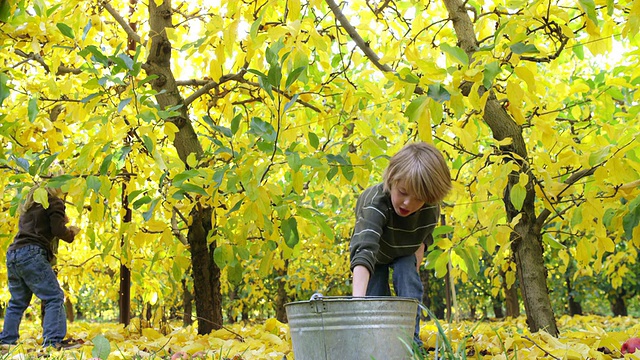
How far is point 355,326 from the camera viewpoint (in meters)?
1.76

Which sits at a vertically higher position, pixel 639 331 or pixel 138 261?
pixel 138 261

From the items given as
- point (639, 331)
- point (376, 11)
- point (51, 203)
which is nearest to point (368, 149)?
point (376, 11)

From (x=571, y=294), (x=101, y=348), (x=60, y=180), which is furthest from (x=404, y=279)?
(x=571, y=294)

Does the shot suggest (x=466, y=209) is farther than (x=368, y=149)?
Yes

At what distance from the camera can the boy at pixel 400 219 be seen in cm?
225

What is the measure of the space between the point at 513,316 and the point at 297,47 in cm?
758

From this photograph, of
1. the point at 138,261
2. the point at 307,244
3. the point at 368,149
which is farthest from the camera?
the point at 307,244

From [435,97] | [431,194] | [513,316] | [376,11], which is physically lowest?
[513,316]

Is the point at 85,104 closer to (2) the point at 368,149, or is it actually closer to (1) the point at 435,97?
(2) the point at 368,149

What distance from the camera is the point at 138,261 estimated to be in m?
3.93

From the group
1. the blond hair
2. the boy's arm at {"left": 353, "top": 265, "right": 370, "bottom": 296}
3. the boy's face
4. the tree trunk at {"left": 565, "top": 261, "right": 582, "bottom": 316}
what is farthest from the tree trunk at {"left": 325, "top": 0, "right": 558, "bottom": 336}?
the tree trunk at {"left": 565, "top": 261, "right": 582, "bottom": 316}

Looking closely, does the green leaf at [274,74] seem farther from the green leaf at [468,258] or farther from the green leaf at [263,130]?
the green leaf at [468,258]

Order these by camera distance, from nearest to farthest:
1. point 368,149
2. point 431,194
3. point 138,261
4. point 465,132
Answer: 1. point 431,194
2. point 465,132
3. point 368,149
4. point 138,261

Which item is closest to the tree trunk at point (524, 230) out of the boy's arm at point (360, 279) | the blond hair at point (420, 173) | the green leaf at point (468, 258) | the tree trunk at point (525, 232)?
the tree trunk at point (525, 232)
